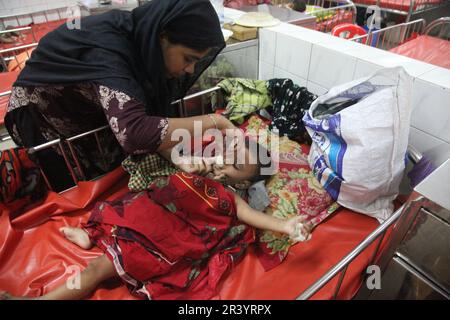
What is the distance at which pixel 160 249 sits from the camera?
1.11 metres

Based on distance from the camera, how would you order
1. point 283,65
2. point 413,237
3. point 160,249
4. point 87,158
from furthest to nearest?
point 283,65, point 87,158, point 160,249, point 413,237

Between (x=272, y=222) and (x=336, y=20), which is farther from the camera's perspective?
(x=336, y=20)

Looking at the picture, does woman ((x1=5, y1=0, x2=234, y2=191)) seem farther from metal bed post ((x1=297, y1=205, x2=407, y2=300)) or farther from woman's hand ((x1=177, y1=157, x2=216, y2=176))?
metal bed post ((x1=297, y1=205, x2=407, y2=300))

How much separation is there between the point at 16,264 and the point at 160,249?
59 cm

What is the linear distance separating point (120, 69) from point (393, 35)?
92.5 inches

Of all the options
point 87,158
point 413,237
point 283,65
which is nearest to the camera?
point 413,237

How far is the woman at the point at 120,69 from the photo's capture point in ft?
3.10

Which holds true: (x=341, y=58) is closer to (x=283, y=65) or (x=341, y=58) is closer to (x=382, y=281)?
(x=283, y=65)

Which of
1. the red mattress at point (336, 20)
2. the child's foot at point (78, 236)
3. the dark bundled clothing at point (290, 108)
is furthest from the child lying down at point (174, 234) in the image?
the red mattress at point (336, 20)

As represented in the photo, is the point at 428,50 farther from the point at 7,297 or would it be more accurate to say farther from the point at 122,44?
the point at 7,297

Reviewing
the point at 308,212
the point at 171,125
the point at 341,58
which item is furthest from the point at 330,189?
the point at 171,125

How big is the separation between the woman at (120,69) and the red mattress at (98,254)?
0.37m

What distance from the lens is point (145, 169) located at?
1402 millimetres

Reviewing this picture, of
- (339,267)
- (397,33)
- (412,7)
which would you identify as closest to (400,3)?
(412,7)
